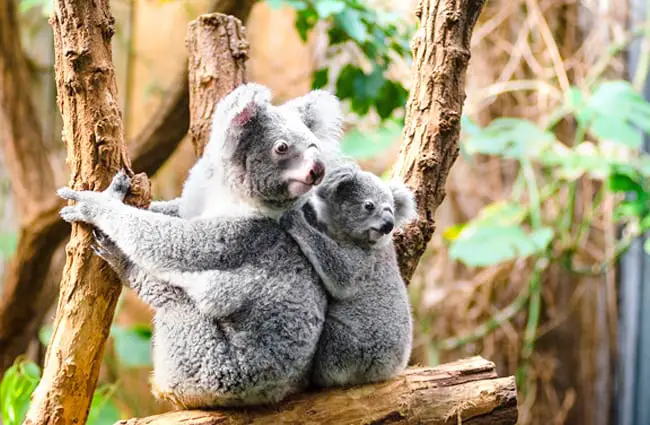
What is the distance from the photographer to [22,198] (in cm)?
409

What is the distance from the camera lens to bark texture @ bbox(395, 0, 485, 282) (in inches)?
103

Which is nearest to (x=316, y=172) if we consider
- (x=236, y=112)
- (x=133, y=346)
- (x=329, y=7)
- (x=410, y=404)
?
(x=236, y=112)

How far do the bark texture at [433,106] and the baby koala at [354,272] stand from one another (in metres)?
0.26

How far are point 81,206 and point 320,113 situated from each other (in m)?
0.79

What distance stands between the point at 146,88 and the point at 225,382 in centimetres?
433

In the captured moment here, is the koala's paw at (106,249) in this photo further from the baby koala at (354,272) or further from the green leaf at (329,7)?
the green leaf at (329,7)

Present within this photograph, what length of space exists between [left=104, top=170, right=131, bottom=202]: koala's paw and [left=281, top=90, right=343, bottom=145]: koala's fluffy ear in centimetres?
55

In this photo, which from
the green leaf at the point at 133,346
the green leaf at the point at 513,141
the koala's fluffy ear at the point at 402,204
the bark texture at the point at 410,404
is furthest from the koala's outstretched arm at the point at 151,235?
the green leaf at the point at 513,141

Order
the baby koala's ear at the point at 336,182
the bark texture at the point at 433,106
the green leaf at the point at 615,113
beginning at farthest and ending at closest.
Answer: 1. the green leaf at the point at 615,113
2. the bark texture at the point at 433,106
3. the baby koala's ear at the point at 336,182

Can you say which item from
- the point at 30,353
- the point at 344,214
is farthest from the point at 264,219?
the point at 30,353

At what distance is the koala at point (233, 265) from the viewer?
2.12 metres

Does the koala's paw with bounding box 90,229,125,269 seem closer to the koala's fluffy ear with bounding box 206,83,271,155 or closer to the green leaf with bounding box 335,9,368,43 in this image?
the koala's fluffy ear with bounding box 206,83,271,155

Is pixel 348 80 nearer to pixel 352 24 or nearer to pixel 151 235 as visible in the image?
pixel 352 24

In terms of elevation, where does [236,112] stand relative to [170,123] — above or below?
below
